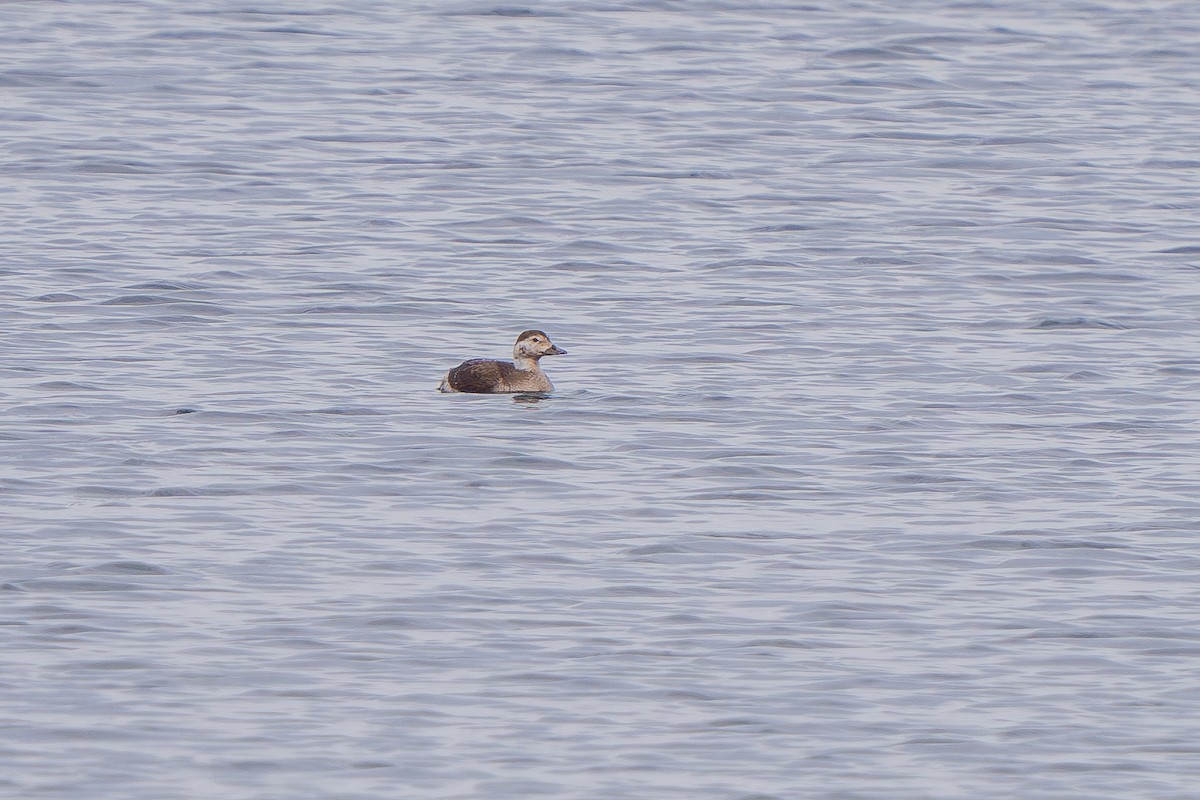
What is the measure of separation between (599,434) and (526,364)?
132 centimetres

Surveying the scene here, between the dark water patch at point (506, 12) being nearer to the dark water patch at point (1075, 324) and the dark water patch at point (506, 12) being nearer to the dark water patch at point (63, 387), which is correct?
the dark water patch at point (1075, 324)

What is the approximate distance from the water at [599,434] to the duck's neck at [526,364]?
0.31 metres

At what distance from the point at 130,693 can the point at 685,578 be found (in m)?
3.05

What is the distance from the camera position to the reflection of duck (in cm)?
1697

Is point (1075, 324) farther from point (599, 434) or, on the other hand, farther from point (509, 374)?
point (599, 434)

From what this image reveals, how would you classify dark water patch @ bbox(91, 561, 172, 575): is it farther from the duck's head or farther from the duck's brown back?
the duck's head

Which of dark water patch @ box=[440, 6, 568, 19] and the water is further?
dark water patch @ box=[440, 6, 568, 19]

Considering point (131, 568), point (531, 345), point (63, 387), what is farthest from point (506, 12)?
point (131, 568)

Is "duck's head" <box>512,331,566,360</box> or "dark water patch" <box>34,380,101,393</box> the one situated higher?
"duck's head" <box>512,331,566,360</box>

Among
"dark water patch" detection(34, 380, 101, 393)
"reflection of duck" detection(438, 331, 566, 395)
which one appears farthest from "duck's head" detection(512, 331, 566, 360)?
"dark water patch" detection(34, 380, 101, 393)

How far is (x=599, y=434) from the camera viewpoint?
15961mm

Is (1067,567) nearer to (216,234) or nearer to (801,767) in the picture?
(801,767)

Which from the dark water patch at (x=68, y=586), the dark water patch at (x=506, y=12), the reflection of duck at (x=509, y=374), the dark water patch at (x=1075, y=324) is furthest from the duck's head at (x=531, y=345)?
the dark water patch at (x=506, y=12)

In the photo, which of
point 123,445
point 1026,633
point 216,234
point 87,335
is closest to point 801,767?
point 1026,633
